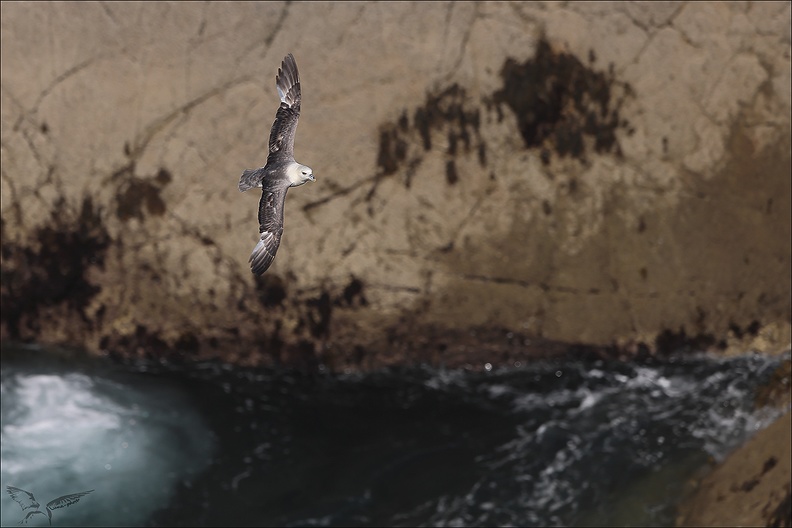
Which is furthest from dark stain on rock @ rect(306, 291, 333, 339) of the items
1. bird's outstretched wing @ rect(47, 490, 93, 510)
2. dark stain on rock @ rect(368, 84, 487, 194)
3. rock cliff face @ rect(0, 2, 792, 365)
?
bird's outstretched wing @ rect(47, 490, 93, 510)

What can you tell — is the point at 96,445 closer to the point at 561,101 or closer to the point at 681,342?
the point at 561,101

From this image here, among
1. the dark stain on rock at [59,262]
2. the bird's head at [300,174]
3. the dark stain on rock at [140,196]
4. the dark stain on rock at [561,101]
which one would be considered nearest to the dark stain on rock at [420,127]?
the dark stain on rock at [561,101]

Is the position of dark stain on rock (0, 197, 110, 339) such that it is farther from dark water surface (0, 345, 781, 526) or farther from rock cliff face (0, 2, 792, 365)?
dark water surface (0, 345, 781, 526)

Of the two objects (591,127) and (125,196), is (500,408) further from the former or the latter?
(125,196)

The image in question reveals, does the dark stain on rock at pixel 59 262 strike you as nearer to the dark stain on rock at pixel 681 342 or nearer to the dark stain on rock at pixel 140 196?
the dark stain on rock at pixel 140 196

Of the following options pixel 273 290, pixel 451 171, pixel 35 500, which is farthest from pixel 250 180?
pixel 35 500

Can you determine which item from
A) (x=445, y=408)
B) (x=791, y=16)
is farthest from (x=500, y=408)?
(x=791, y=16)
